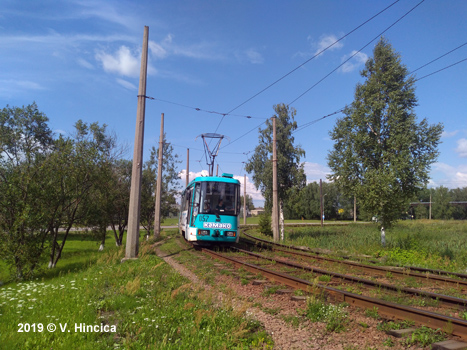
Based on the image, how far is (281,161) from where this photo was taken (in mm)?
26312

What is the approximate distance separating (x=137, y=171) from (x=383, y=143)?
13.0 metres

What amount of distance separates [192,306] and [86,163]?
13.3 meters

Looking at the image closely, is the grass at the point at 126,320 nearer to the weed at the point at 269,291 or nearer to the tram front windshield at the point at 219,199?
the weed at the point at 269,291

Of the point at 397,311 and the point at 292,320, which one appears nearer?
the point at 397,311

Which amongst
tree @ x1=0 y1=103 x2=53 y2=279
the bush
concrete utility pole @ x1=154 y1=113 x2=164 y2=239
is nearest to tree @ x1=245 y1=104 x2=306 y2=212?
the bush

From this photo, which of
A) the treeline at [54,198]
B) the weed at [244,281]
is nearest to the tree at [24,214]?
the treeline at [54,198]

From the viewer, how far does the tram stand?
14844 millimetres

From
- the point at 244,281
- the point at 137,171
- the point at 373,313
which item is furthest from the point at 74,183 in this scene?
the point at 373,313

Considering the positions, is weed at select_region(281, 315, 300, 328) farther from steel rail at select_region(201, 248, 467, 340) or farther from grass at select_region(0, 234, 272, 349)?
steel rail at select_region(201, 248, 467, 340)

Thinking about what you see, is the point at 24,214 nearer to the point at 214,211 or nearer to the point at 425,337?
the point at 214,211

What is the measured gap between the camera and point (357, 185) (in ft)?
59.6

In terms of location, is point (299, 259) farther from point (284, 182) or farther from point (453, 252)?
point (284, 182)

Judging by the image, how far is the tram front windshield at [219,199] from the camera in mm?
14984

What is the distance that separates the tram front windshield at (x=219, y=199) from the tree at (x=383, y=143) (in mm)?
7295
